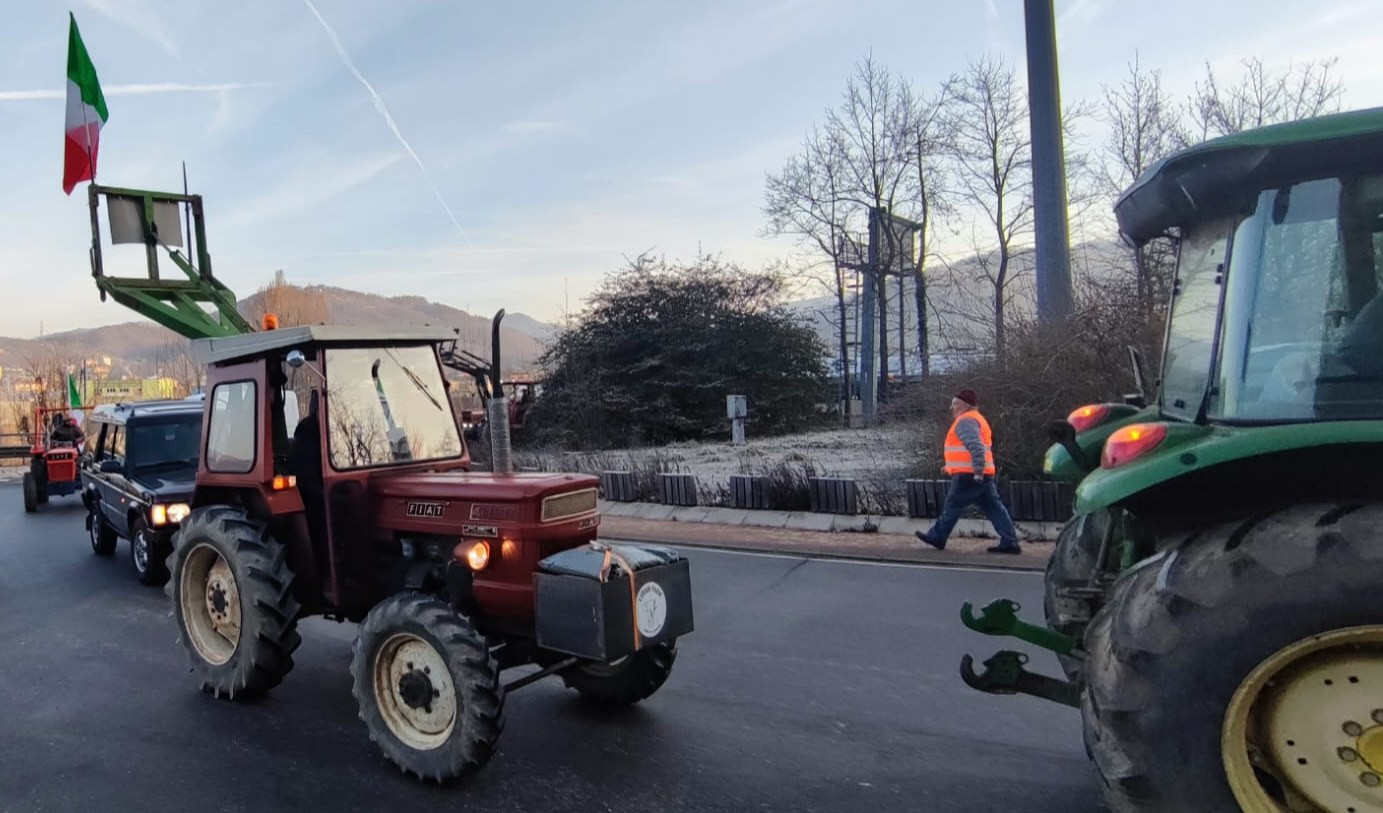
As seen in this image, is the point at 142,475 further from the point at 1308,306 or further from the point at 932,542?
the point at 1308,306

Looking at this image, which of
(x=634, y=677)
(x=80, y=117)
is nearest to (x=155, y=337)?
(x=80, y=117)

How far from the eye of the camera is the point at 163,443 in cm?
997

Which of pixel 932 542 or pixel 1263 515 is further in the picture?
pixel 932 542

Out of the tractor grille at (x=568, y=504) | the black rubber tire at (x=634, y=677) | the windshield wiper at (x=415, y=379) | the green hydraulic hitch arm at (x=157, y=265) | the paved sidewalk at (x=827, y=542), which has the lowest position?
the paved sidewalk at (x=827, y=542)

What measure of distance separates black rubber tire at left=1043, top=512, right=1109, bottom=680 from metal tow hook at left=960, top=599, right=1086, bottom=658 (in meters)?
0.14

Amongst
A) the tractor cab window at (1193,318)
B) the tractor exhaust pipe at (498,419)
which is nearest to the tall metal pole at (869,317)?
the tractor exhaust pipe at (498,419)

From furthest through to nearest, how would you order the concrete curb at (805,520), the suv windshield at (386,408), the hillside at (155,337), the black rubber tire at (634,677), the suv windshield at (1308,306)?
the hillside at (155,337) < the concrete curb at (805,520) < the suv windshield at (386,408) < the black rubber tire at (634,677) < the suv windshield at (1308,306)

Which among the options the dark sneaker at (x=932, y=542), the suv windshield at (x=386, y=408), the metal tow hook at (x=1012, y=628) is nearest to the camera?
the metal tow hook at (x=1012, y=628)

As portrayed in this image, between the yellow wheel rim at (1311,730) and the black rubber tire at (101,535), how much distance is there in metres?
11.8

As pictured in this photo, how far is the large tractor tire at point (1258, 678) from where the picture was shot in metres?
2.45

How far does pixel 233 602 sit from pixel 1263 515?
17.7 feet

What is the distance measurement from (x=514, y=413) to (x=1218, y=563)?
70.8 feet

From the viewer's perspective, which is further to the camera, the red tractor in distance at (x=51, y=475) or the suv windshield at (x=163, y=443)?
the red tractor in distance at (x=51, y=475)

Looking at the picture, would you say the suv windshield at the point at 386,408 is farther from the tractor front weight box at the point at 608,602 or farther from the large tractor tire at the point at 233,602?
the tractor front weight box at the point at 608,602
